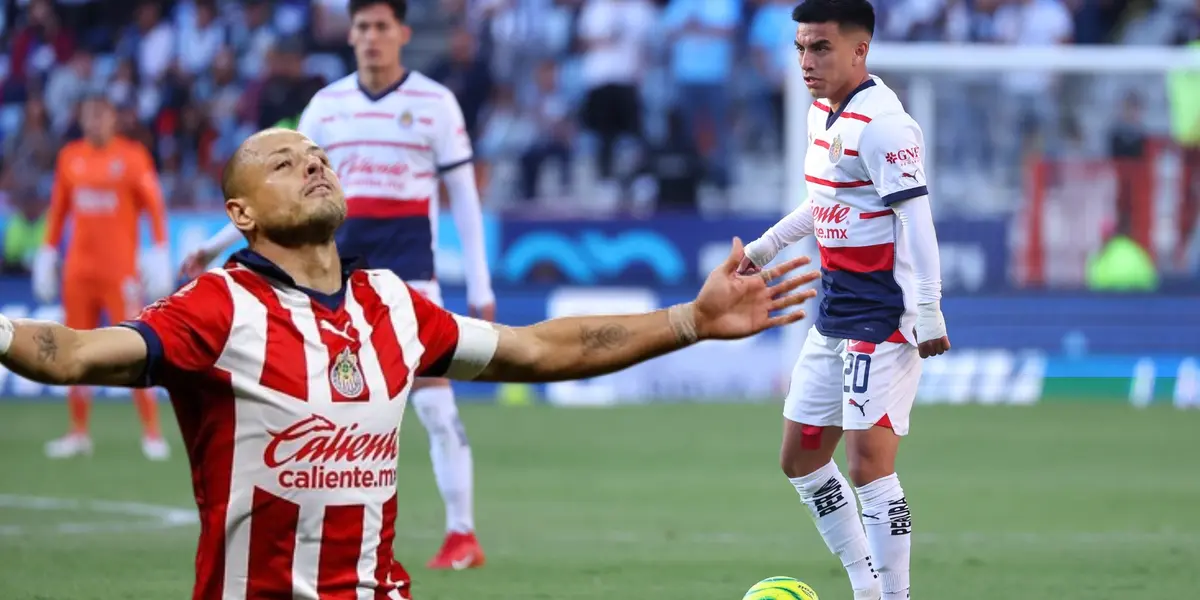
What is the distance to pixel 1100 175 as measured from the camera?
18000 mm

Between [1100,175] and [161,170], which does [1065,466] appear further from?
[161,170]

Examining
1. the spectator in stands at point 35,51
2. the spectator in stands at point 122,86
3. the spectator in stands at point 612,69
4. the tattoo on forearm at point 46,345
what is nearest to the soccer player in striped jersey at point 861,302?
the tattoo on forearm at point 46,345

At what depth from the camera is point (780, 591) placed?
6031mm

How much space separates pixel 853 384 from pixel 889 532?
540mm

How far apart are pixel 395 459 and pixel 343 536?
27cm

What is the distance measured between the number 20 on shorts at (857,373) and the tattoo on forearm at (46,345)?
309 centimetres

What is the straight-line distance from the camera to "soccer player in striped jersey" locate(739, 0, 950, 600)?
6.02 metres

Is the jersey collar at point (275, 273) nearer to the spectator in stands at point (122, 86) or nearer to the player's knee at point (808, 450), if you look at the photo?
the player's knee at point (808, 450)

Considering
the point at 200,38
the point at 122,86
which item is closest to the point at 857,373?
the point at 122,86

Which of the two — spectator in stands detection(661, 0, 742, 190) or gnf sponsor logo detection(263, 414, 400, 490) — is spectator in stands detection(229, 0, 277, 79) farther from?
gnf sponsor logo detection(263, 414, 400, 490)

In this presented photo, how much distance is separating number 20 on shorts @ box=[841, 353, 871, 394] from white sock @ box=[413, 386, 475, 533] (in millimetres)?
2522

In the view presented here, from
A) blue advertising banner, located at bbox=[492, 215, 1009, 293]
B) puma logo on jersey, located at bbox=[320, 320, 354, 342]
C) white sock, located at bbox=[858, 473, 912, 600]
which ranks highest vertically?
puma logo on jersey, located at bbox=[320, 320, 354, 342]

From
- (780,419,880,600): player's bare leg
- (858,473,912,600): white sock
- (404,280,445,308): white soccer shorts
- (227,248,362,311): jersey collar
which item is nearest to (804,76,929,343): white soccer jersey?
(780,419,880,600): player's bare leg

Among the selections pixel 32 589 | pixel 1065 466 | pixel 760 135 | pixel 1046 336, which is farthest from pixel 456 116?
pixel 760 135
